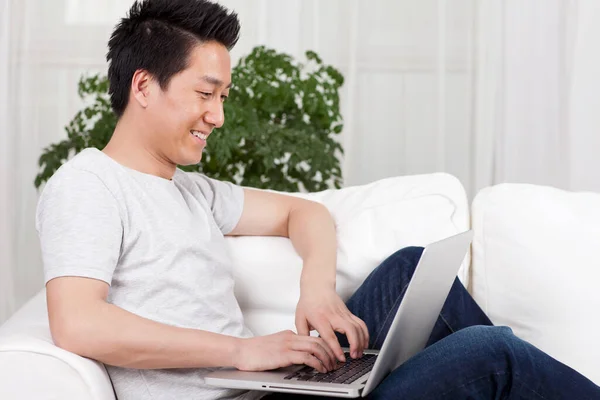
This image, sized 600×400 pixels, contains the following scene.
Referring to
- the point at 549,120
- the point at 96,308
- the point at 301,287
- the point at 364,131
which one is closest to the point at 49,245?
the point at 96,308

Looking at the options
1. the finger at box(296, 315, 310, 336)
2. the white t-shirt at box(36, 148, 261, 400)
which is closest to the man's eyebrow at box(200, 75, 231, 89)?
the white t-shirt at box(36, 148, 261, 400)

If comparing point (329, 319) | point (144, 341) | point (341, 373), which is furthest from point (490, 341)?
point (144, 341)

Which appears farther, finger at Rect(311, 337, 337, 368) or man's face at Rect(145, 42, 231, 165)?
man's face at Rect(145, 42, 231, 165)

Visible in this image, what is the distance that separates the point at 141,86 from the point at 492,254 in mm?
845

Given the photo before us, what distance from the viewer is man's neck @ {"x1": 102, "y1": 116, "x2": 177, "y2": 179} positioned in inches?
60.9

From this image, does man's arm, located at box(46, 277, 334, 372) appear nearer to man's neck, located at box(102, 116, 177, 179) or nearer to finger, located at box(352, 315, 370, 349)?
finger, located at box(352, 315, 370, 349)

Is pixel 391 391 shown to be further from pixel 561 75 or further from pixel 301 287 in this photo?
pixel 561 75

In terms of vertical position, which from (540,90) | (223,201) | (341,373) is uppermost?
(540,90)

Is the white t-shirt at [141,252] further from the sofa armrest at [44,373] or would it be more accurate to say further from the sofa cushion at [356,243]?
the sofa cushion at [356,243]

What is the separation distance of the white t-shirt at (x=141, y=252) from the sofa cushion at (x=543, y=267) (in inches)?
23.2

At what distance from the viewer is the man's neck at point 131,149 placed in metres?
1.55

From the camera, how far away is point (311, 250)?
175 centimetres

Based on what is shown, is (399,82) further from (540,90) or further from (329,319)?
(329,319)

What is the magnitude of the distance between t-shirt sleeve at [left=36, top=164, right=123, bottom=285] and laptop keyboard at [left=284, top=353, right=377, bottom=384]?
0.35 metres
